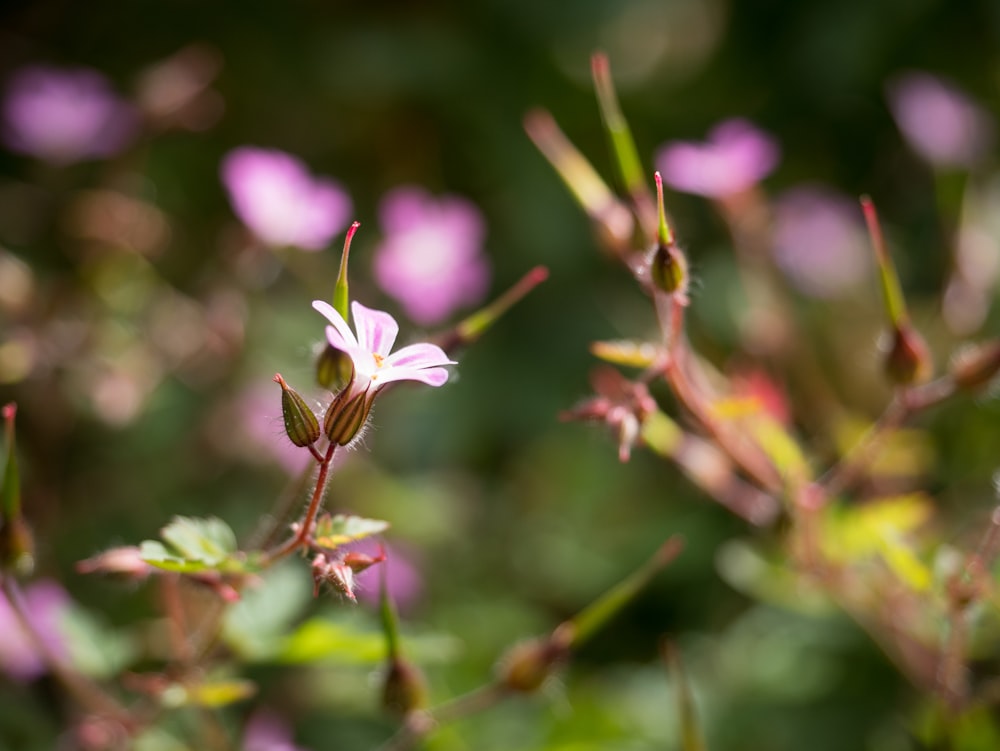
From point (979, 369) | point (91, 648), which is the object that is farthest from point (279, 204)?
point (979, 369)

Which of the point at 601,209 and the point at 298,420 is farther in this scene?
the point at 601,209

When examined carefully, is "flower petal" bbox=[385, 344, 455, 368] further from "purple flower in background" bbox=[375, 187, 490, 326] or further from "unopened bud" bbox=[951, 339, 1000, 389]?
"purple flower in background" bbox=[375, 187, 490, 326]

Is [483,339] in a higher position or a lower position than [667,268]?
lower

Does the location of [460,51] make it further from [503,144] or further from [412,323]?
[412,323]

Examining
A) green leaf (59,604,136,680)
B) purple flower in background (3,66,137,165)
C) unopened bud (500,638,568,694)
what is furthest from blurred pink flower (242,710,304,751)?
purple flower in background (3,66,137,165)

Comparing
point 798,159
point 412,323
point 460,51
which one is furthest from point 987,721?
point 460,51

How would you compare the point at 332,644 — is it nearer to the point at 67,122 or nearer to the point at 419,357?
the point at 419,357

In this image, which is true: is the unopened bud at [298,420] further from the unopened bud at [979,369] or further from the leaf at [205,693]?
the unopened bud at [979,369]
